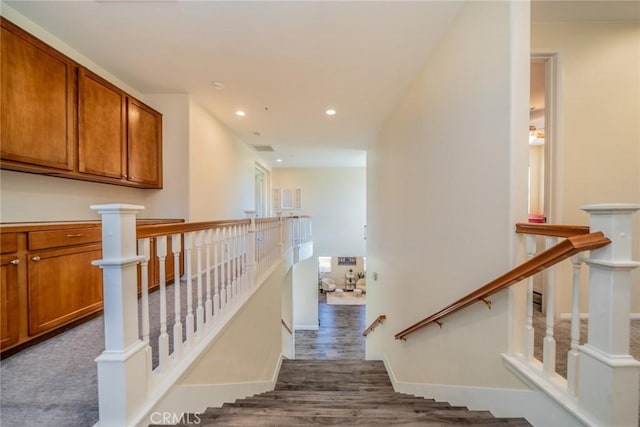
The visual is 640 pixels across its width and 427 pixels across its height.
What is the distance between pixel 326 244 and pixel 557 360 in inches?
298

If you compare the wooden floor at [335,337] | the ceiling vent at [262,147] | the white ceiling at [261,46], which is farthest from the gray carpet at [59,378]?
the wooden floor at [335,337]

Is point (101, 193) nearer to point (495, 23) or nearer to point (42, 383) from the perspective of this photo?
point (42, 383)

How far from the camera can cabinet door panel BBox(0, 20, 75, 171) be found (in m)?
1.77

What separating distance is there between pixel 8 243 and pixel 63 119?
3.58ft

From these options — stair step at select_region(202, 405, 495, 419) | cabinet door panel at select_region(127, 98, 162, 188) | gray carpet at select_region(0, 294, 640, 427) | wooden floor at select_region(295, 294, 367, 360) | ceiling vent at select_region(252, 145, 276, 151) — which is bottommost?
wooden floor at select_region(295, 294, 367, 360)

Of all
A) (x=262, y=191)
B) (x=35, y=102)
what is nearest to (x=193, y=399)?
(x=35, y=102)

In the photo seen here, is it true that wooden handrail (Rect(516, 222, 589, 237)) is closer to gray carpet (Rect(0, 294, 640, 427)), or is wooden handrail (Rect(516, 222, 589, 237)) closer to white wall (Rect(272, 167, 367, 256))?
gray carpet (Rect(0, 294, 640, 427))

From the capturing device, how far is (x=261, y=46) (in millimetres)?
2346

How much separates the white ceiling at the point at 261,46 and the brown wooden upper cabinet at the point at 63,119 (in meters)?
0.31

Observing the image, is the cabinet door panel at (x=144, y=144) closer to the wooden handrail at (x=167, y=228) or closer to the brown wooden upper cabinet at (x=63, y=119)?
the brown wooden upper cabinet at (x=63, y=119)

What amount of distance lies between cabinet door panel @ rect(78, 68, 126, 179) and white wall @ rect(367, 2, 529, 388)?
3.11 meters

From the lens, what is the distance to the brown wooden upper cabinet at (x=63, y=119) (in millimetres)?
1803

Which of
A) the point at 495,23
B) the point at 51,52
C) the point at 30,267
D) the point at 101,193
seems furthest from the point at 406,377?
the point at 51,52

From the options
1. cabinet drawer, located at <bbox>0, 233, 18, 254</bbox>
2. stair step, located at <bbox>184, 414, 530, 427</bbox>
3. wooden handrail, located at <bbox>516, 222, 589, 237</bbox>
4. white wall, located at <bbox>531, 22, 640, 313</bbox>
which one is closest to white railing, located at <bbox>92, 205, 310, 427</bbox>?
stair step, located at <bbox>184, 414, 530, 427</bbox>
